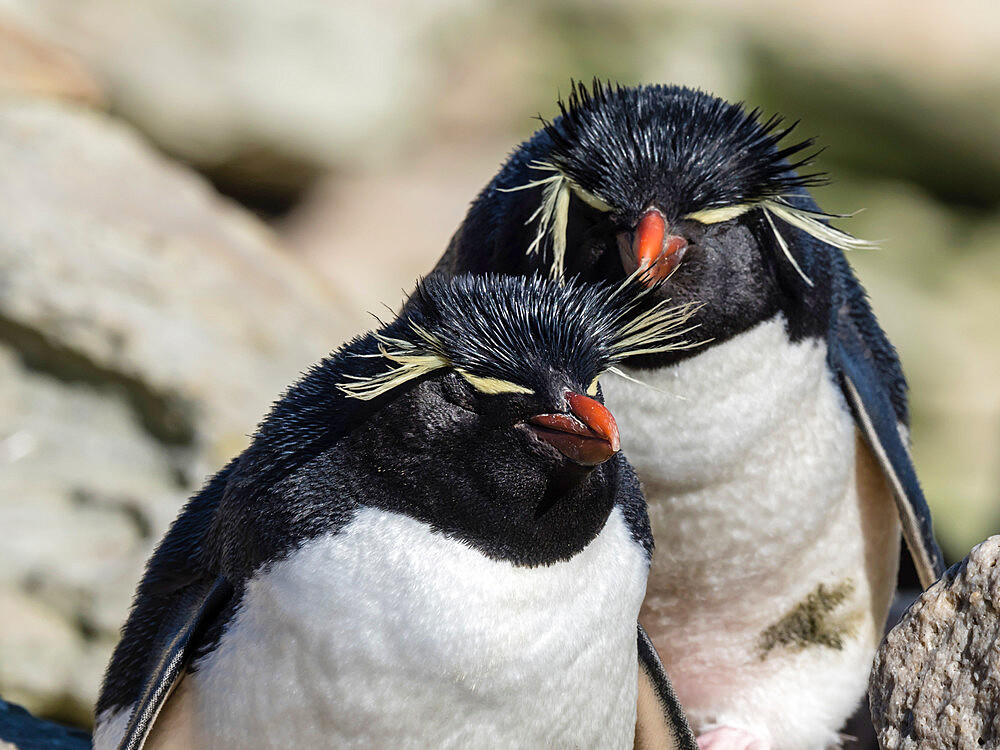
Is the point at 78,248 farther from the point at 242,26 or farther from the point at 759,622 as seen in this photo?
the point at 242,26

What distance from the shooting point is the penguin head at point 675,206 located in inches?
90.4

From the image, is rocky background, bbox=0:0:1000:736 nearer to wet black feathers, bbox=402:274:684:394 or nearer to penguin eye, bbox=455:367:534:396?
wet black feathers, bbox=402:274:684:394

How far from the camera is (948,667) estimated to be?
→ 183cm

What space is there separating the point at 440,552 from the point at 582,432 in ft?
0.86

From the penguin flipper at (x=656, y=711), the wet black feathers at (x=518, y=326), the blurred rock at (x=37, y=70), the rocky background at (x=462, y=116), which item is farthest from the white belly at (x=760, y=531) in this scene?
the blurred rock at (x=37, y=70)

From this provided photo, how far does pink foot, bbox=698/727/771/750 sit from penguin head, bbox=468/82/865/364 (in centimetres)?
84

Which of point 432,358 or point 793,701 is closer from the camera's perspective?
point 432,358

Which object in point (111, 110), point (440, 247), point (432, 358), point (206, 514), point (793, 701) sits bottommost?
point (111, 110)

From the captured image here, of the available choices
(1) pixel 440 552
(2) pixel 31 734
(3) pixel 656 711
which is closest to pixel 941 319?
(3) pixel 656 711

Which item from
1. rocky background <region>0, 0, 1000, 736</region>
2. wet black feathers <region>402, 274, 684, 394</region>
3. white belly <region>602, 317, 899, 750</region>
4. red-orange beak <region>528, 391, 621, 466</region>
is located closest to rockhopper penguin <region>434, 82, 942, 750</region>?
white belly <region>602, 317, 899, 750</region>

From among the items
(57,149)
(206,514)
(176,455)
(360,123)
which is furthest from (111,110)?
(206,514)

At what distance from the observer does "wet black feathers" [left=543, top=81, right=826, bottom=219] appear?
2299 mm

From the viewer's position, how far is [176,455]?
376 cm

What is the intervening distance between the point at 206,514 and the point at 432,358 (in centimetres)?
67
